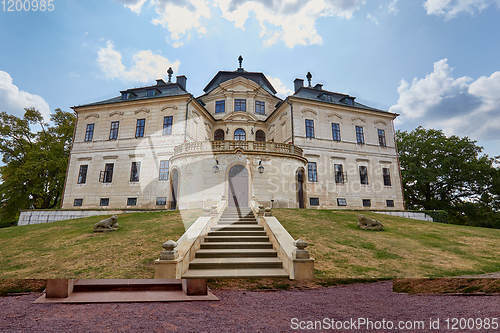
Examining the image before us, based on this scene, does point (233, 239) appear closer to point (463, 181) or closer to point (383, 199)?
point (383, 199)

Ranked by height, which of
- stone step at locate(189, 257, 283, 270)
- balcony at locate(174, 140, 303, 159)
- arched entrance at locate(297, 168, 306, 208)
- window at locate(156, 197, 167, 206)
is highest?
balcony at locate(174, 140, 303, 159)

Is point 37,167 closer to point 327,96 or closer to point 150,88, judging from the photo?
point 150,88

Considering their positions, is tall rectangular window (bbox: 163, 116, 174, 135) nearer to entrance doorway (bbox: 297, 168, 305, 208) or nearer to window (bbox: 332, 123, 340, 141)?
entrance doorway (bbox: 297, 168, 305, 208)

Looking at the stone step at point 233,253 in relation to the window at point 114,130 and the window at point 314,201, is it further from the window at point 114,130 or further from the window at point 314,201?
the window at point 114,130

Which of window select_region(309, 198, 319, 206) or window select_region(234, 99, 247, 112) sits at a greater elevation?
window select_region(234, 99, 247, 112)

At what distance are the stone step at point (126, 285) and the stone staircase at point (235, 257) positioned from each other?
54 centimetres

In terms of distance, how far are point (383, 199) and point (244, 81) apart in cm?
2212

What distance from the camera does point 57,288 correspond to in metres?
5.04

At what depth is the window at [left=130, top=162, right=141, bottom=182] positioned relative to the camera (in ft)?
83.9

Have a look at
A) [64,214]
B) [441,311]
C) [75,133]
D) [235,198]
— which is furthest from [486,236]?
[75,133]

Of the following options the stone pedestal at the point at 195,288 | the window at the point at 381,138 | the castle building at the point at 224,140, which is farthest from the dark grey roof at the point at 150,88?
the stone pedestal at the point at 195,288

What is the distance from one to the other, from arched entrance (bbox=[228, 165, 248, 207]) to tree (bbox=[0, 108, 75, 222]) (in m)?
14.0

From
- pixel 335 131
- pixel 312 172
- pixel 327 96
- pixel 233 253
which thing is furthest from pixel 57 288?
pixel 327 96

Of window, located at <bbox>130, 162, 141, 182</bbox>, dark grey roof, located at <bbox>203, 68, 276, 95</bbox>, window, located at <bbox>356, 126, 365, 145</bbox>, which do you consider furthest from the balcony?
dark grey roof, located at <bbox>203, 68, 276, 95</bbox>
